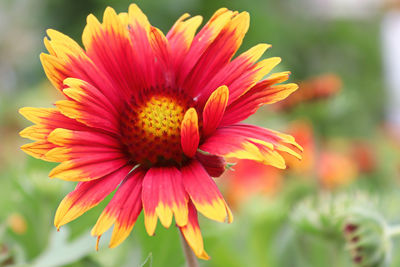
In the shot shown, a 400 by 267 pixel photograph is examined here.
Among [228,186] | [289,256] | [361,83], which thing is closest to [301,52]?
[361,83]

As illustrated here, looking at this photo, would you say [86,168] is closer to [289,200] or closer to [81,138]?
[81,138]

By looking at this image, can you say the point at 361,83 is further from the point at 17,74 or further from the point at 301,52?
the point at 17,74

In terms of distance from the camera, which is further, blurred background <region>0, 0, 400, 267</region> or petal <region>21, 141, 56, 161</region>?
blurred background <region>0, 0, 400, 267</region>

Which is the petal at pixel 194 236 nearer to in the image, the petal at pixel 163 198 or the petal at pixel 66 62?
the petal at pixel 163 198

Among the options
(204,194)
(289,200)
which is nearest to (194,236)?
(204,194)

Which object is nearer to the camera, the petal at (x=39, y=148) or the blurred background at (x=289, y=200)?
the petal at (x=39, y=148)

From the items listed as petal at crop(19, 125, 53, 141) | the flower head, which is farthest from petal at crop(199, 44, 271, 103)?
petal at crop(19, 125, 53, 141)

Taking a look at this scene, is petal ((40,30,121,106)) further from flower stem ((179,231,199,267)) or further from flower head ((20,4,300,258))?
flower stem ((179,231,199,267))

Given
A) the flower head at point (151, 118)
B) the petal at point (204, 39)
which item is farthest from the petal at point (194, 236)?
the petal at point (204, 39)
